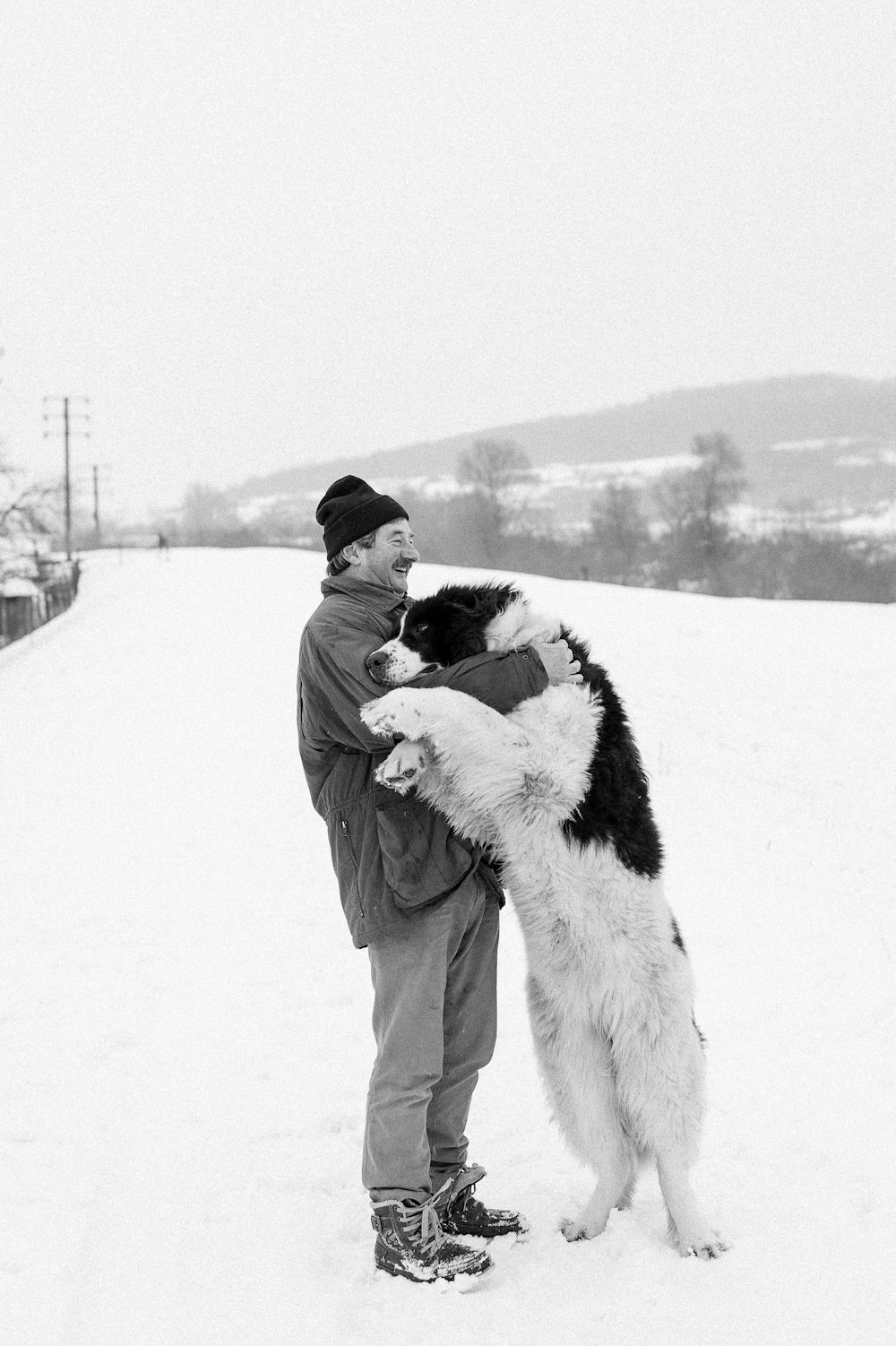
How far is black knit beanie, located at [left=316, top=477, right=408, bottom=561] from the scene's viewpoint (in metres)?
3.32

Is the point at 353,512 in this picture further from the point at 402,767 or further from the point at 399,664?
the point at 402,767

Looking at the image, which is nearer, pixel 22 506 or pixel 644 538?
pixel 22 506

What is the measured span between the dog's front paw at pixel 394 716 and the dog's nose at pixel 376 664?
15 cm

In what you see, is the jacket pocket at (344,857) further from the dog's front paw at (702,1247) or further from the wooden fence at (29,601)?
the wooden fence at (29,601)

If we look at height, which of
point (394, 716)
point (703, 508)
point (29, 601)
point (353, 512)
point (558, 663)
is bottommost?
point (29, 601)

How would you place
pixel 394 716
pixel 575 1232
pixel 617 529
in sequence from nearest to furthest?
pixel 394 716 < pixel 575 1232 < pixel 617 529

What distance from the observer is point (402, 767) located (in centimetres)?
297

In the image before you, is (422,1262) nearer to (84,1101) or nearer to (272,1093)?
(272,1093)

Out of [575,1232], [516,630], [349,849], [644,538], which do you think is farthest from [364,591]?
[644,538]

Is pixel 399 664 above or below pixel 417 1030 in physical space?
above

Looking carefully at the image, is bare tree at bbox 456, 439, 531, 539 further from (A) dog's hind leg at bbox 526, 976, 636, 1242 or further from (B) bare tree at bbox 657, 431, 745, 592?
(A) dog's hind leg at bbox 526, 976, 636, 1242

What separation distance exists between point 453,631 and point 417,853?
0.66 meters

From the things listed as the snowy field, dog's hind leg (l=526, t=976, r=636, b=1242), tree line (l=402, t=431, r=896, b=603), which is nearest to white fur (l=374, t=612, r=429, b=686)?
dog's hind leg (l=526, t=976, r=636, b=1242)

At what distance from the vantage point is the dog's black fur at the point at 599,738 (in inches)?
124
